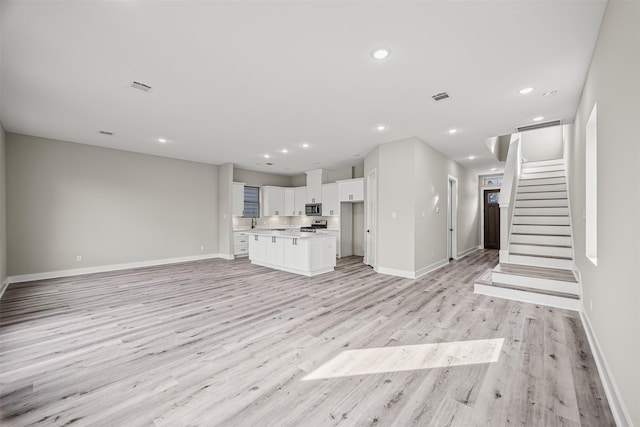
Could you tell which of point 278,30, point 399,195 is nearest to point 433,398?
point 278,30

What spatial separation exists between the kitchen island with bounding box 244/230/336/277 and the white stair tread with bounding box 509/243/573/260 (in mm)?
3680

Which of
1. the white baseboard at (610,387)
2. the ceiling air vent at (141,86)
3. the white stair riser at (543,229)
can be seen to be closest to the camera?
the white baseboard at (610,387)

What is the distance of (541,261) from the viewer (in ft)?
15.3

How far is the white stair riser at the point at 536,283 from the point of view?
3730 millimetres

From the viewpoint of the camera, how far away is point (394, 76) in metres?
2.95

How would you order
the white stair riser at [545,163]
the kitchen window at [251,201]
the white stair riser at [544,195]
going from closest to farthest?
1. the white stair riser at [544,195]
2. the white stair riser at [545,163]
3. the kitchen window at [251,201]

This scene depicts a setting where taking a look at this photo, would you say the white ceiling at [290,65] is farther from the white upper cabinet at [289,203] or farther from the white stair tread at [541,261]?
the white upper cabinet at [289,203]

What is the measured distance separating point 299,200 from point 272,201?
1.00 metres

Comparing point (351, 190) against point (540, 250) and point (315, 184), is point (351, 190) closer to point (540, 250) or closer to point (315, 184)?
point (315, 184)

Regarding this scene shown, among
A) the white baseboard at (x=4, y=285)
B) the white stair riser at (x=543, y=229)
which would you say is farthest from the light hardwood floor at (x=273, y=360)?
the white stair riser at (x=543, y=229)

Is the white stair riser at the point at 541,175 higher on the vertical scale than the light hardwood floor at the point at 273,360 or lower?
higher

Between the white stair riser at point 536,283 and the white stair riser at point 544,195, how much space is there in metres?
3.14

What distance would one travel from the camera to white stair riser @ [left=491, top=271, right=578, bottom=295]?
147 inches

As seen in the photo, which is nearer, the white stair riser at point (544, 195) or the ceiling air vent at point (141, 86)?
the ceiling air vent at point (141, 86)
